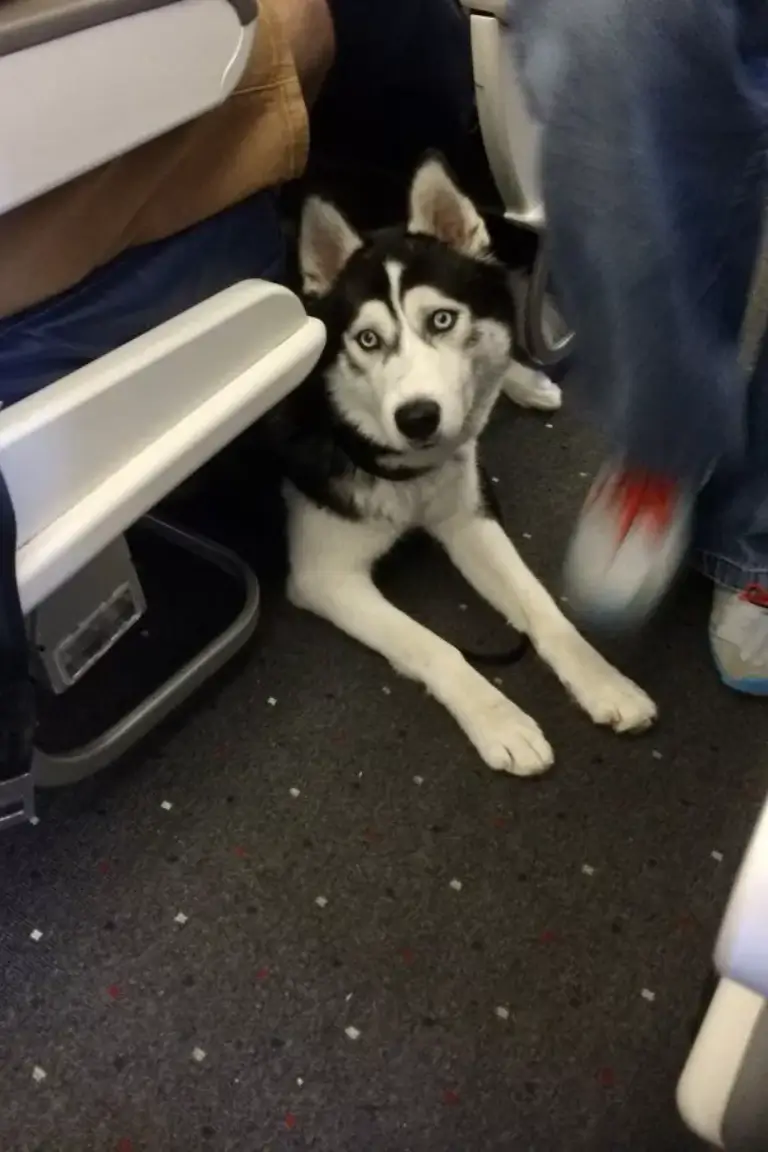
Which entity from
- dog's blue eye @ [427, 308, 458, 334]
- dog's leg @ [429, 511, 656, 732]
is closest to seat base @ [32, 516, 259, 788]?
dog's leg @ [429, 511, 656, 732]

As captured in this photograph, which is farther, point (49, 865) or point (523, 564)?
point (523, 564)

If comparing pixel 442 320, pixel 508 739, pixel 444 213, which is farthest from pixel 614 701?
pixel 444 213

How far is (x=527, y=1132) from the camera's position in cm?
96

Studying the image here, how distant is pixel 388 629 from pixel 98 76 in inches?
29.4

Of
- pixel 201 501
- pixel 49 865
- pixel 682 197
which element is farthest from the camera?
pixel 201 501

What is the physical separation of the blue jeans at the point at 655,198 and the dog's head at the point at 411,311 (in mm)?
408

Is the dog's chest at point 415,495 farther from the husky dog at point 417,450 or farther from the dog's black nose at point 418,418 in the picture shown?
the dog's black nose at point 418,418

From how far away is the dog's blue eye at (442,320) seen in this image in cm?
132

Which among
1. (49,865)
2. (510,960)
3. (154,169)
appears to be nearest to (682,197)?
(154,169)

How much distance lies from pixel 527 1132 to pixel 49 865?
563mm

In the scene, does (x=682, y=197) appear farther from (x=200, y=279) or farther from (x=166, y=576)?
(x=166, y=576)

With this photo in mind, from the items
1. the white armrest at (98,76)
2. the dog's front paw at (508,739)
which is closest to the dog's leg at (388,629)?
the dog's front paw at (508,739)

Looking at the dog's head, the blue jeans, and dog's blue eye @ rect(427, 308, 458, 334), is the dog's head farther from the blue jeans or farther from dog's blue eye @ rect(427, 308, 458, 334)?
the blue jeans

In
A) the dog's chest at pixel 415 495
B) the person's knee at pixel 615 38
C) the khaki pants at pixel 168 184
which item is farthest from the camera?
the dog's chest at pixel 415 495
